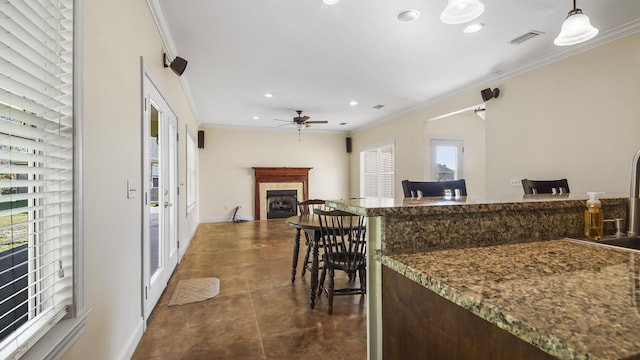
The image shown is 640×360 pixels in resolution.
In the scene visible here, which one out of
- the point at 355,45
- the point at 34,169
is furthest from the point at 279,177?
the point at 34,169

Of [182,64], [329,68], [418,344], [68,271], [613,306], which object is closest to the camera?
[613,306]

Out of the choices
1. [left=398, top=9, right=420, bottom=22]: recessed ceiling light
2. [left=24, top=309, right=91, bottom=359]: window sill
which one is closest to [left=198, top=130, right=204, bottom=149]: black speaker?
[left=398, top=9, right=420, bottom=22]: recessed ceiling light

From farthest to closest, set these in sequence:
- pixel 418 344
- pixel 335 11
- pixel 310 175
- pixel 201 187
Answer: pixel 310 175 < pixel 201 187 < pixel 335 11 < pixel 418 344

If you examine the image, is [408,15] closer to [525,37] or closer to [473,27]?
[473,27]

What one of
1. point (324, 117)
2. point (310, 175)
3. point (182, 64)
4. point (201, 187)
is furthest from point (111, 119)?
point (310, 175)

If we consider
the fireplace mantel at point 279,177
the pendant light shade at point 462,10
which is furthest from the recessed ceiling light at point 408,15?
the fireplace mantel at point 279,177

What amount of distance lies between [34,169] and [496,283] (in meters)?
1.45

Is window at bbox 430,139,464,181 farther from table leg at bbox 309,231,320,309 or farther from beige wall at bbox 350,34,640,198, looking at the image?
table leg at bbox 309,231,320,309

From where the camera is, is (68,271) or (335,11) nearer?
(68,271)

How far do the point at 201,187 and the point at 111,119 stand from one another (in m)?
6.03

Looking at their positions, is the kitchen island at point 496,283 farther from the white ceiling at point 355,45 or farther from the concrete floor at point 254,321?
the white ceiling at point 355,45

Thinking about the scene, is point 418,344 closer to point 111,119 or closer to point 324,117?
point 111,119

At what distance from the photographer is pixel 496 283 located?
2.24 ft

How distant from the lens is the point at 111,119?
1.63m
